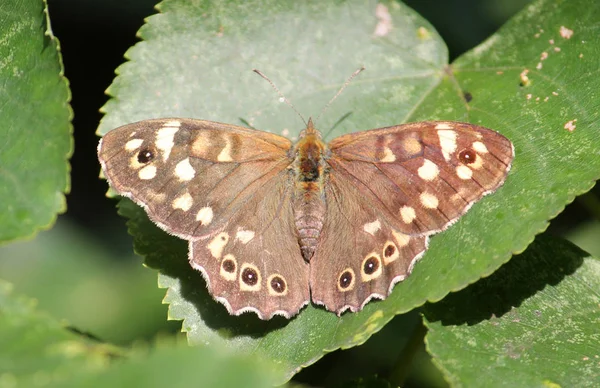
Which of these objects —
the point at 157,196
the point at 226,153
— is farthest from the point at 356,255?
the point at 157,196

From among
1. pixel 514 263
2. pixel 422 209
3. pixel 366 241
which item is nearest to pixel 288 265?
pixel 366 241

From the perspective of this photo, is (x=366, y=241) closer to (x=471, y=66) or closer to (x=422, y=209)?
(x=422, y=209)

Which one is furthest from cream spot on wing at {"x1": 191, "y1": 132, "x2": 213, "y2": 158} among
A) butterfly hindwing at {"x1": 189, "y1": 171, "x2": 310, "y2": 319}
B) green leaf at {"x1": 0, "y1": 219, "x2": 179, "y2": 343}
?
green leaf at {"x1": 0, "y1": 219, "x2": 179, "y2": 343}

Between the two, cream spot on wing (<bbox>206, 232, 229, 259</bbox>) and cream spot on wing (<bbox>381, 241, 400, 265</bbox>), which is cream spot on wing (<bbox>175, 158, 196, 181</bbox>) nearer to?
cream spot on wing (<bbox>206, 232, 229, 259</bbox>)

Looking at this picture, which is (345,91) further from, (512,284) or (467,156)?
(512,284)

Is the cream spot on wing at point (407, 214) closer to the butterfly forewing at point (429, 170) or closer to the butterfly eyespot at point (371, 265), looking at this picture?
the butterfly forewing at point (429, 170)

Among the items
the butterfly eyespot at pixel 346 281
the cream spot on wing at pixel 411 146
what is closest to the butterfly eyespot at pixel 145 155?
the butterfly eyespot at pixel 346 281
